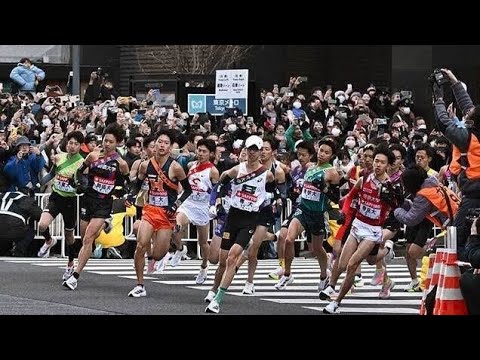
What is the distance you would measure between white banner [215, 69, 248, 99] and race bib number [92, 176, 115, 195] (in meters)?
11.4

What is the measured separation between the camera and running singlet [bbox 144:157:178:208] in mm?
16734

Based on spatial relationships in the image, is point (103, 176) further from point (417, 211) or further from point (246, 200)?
point (417, 211)

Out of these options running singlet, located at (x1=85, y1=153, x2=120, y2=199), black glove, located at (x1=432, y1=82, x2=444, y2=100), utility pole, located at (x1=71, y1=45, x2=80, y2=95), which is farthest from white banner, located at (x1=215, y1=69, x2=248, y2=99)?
black glove, located at (x1=432, y1=82, x2=444, y2=100)

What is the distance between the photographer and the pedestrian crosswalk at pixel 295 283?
53.2 feet

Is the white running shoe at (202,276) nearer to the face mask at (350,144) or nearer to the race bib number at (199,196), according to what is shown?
the race bib number at (199,196)

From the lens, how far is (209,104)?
30234 millimetres

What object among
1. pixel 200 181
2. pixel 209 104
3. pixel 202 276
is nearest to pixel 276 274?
pixel 202 276

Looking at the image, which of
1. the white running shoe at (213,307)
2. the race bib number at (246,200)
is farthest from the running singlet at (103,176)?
the white running shoe at (213,307)

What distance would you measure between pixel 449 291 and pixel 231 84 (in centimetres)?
1748

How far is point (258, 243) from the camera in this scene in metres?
16.9
